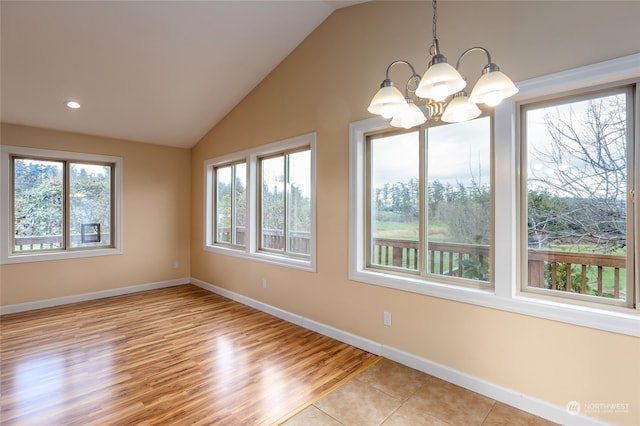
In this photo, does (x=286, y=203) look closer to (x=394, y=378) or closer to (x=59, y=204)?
(x=394, y=378)

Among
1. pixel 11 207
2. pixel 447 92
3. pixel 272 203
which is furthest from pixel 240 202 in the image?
pixel 447 92

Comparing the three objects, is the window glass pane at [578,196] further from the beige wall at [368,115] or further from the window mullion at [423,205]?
the window mullion at [423,205]

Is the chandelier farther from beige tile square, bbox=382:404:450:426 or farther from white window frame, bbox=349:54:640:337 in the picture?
beige tile square, bbox=382:404:450:426

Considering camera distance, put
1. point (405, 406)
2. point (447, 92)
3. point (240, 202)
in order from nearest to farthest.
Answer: point (447, 92) < point (405, 406) < point (240, 202)

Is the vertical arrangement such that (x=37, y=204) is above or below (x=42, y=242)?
above

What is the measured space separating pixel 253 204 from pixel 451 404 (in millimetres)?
3397

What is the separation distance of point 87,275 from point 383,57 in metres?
5.23

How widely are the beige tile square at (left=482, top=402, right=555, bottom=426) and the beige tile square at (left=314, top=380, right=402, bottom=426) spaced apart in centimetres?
61

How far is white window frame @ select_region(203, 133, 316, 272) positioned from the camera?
139 inches

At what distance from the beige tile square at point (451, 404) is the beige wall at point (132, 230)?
4821mm

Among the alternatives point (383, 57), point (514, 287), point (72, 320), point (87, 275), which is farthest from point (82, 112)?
point (514, 287)

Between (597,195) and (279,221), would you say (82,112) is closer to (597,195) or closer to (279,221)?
(279,221)

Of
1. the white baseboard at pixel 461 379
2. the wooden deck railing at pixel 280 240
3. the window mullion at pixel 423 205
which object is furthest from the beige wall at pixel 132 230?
the window mullion at pixel 423 205

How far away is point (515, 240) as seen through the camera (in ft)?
7.38
